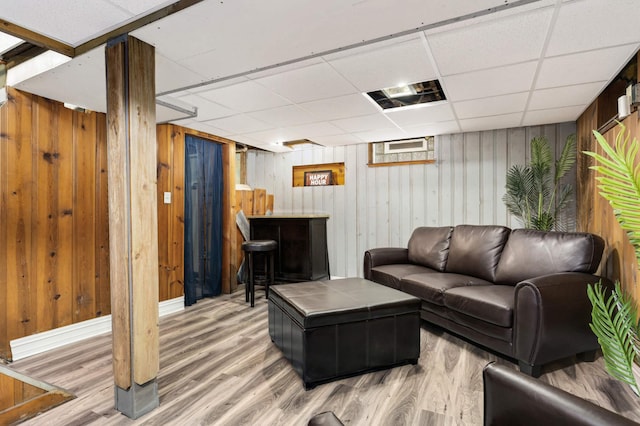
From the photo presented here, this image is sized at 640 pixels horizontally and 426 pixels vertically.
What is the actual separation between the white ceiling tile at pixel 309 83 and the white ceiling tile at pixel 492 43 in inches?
29.6

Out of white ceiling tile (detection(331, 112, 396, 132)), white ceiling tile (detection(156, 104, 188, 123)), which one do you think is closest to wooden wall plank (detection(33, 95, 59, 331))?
white ceiling tile (detection(156, 104, 188, 123))

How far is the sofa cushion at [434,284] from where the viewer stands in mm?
2904

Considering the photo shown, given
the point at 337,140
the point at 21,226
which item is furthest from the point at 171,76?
the point at 337,140

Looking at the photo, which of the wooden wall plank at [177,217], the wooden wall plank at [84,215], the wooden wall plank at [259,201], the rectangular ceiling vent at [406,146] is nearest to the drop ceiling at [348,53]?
the wooden wall plank at [84,215]

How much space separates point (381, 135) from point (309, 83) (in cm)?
207

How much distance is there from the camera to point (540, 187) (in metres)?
3.75

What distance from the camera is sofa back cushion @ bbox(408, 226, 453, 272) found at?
146 inches

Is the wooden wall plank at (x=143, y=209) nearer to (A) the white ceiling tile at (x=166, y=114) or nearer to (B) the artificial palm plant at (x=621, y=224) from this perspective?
(A) the white ceiling tile at (x=166, y=114)

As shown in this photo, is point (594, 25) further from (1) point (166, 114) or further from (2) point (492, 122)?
(1) point (166, 114)

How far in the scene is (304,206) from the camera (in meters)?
5.50

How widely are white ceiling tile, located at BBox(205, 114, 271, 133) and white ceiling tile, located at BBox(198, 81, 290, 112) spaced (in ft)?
1.06

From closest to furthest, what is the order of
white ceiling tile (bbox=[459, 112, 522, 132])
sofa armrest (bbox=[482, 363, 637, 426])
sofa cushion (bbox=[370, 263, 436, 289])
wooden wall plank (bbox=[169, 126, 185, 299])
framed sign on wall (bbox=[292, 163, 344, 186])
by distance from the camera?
sofa armrest (bbox=[482, 363, 637, 426])
sofa cushion (bbox=[370, 263, 436, 289])
white ceiling tile (bbox=[459, 112, 522, 132])
wooden wall plank (bbox=[169, 126, 185, 299])
framed sign on wall (bbox=[292, 163, 344, 186])

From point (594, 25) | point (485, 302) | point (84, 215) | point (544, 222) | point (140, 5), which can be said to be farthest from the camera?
point (544, 222)

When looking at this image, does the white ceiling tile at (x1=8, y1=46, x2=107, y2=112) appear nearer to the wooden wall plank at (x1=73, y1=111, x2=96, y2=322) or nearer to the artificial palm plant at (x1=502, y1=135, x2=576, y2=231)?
the wooden wall plank at (x1=73, y1=111, x2=96, y2=322)
